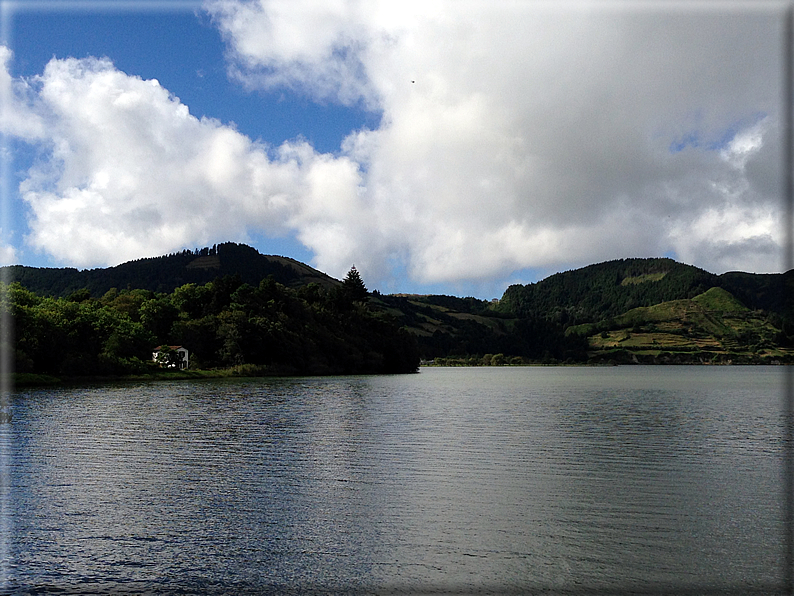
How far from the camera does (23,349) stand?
9412cm

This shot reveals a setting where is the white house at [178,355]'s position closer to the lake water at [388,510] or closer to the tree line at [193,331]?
the tree line at [193,331]

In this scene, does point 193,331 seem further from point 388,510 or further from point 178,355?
point 388,510

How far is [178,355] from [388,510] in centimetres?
12244

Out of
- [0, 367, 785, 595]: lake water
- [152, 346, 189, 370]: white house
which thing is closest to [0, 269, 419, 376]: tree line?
[152, 346, 189, 370]: white house

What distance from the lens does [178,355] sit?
134m

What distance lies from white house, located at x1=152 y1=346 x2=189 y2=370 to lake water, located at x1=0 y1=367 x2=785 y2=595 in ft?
299

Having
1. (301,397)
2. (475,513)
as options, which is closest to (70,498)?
(475,513)

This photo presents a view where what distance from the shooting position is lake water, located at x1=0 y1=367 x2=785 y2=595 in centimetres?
1448

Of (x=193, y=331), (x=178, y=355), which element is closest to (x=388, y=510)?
(x=178, y=355)

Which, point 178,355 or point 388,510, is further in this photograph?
point 178,355

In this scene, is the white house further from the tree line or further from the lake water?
the lake water

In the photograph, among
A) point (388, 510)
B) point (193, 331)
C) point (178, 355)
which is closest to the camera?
point (388, 510)

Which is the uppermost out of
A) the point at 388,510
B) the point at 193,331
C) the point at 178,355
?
the point at 193,331

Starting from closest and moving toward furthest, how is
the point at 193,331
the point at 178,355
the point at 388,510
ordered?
1. the point at 388,510
2. the point at 178,355
3. the point at 193,331
